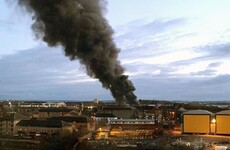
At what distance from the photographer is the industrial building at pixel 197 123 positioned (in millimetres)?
35719

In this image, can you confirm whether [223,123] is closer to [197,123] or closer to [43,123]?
[197,123]

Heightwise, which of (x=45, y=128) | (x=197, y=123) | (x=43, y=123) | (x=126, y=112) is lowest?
(x=45, y=128)

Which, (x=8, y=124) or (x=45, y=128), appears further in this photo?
(x=8, y=124)

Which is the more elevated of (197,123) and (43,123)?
(197,123)

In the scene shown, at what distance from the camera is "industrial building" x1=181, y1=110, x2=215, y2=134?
117 feet

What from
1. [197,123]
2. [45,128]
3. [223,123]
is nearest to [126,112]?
[45,128]

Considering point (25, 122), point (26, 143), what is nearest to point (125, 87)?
point (26, 143)

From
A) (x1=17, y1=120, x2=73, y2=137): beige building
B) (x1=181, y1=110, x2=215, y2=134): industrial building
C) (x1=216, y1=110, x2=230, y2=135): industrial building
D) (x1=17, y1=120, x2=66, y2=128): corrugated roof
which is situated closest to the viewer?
(x1=216, y1=110, x2=230, y2=135): industrial building

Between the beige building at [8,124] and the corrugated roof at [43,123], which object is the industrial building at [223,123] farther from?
the beige building at [8,124]

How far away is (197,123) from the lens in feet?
118

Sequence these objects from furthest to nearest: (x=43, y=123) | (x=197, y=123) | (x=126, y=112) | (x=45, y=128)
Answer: (x=126, y=112) < (x=43, y=123) < (x=45, y=128) < (x=197, y=123)

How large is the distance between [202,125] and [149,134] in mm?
4949

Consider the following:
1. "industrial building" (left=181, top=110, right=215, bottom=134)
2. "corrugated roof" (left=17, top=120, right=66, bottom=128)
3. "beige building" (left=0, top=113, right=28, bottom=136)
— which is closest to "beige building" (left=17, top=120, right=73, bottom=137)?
"corrugated roof" (left=17, top=120, right=66, bottom=128)

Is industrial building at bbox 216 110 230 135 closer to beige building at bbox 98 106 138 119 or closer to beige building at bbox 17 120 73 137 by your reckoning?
beige building at bbox 98 106 138 119
